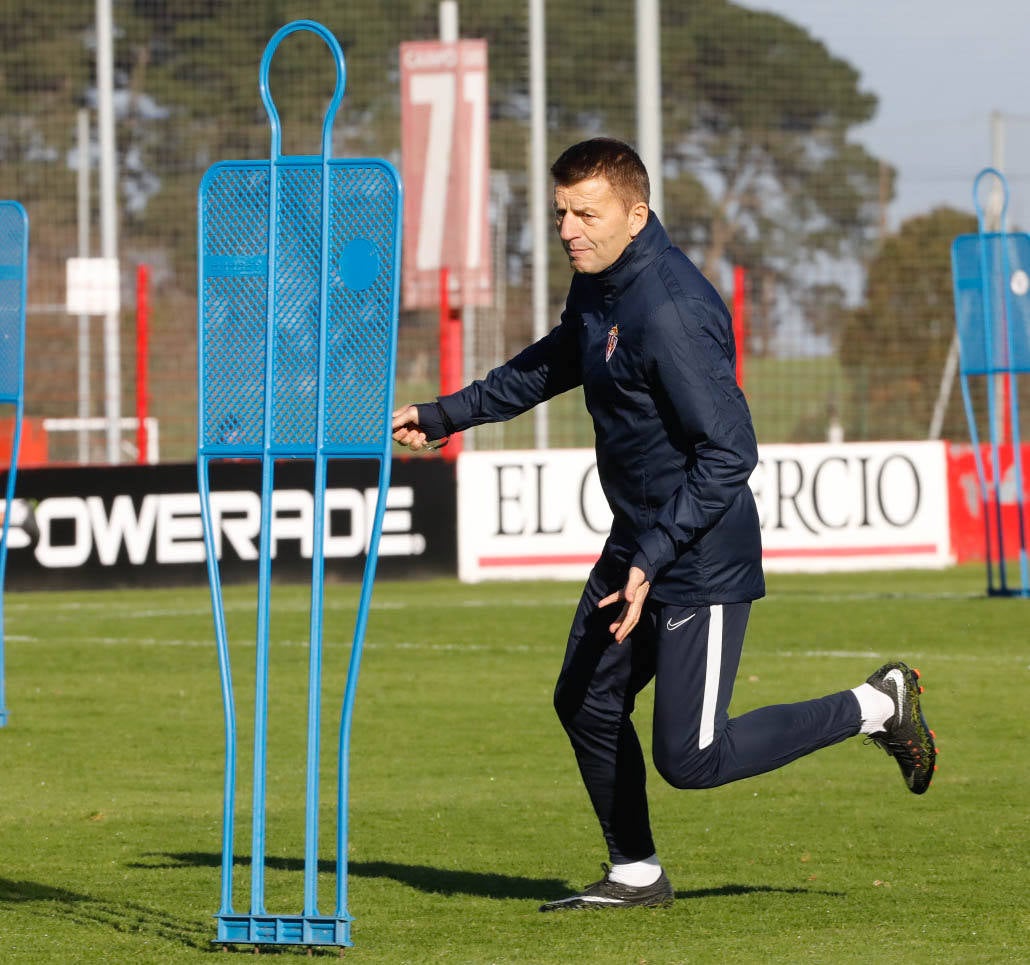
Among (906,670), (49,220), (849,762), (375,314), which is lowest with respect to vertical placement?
(849,762)

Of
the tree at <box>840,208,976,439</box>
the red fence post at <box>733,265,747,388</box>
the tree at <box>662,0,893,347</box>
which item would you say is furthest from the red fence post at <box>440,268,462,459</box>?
the tree at <box>662,0,893,347</box>

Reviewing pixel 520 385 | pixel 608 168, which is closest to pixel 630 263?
pixel 608 168

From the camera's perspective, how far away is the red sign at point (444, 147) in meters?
20.0

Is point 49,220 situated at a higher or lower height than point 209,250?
higher

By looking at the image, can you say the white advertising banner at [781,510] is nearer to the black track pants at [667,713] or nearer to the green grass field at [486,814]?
the green grass field at [486,814]

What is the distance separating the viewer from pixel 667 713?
17.8 ft

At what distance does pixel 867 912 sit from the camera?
5.74m

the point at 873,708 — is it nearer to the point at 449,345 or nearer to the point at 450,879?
the point at 450,879

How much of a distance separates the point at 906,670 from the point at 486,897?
4.49 ft

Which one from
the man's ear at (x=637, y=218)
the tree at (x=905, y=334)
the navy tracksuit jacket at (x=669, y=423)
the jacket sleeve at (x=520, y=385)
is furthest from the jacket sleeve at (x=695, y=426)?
the tree at (x=905, y=334)

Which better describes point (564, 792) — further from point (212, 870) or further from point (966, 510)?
point (966, 510)

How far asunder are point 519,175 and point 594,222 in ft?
90.8

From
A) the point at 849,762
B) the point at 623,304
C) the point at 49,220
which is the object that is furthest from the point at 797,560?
the point at 49,220

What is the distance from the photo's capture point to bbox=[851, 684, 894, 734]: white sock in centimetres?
577
